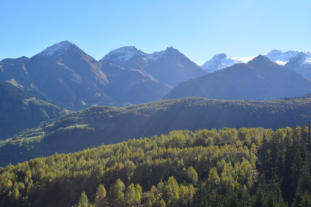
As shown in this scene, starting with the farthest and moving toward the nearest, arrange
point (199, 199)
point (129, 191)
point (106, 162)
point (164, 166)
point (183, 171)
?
1. point (106, 162)
2. point (164, 166)
3. point (183, 171)
4. point (129, 191)
5. point (199, 199)

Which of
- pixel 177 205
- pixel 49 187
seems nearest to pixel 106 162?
pixel 49 187

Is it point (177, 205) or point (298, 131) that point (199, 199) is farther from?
point (298, 131)

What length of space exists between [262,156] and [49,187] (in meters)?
141

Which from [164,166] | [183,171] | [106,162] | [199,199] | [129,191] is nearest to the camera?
[199,199]

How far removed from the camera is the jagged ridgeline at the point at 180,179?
123444 millimetres

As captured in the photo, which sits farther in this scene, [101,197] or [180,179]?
[180,179]

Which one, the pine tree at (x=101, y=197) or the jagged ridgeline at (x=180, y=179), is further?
the pine tree at (x=101, y=197)

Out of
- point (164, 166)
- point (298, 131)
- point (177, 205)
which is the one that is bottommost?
point (177, 205)

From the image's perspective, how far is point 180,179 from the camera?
160m

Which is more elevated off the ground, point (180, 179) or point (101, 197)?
point (180, 179)

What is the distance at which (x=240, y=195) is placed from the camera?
121 meters

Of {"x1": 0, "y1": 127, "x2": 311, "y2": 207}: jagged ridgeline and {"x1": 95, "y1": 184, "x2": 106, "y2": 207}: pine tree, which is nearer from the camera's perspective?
{"x1": 0, "y1": 127, "x2": 311, "y2": 207}: jagged ridgeline

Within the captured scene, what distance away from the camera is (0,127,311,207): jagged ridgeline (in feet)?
405

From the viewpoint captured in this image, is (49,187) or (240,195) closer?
(240,195)
